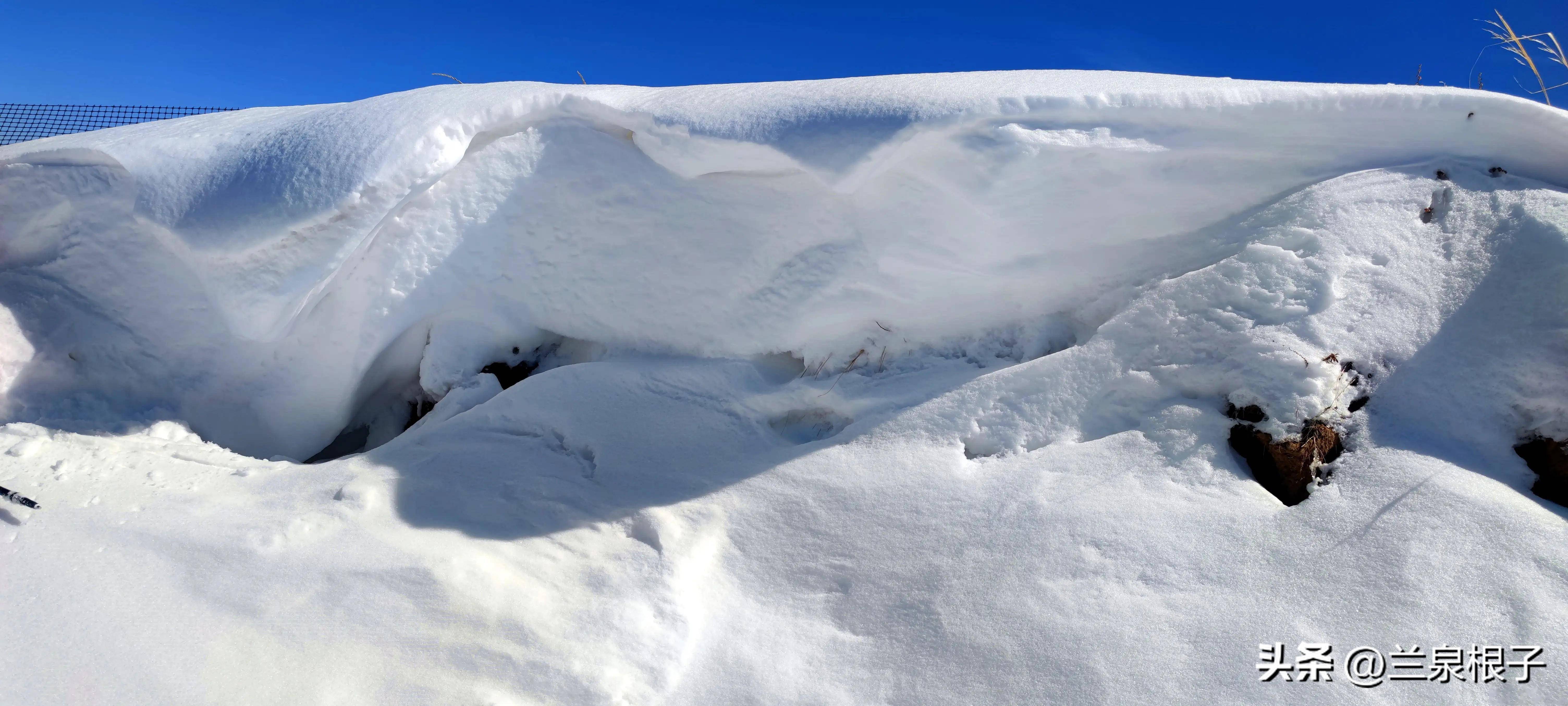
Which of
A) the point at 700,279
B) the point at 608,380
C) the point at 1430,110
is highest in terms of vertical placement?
the point at 1430,110

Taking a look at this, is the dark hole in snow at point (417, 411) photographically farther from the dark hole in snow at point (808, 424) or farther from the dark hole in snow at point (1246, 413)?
the dark hole in snow at point (1246, 413)

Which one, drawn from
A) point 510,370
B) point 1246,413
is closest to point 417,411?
point 510,370

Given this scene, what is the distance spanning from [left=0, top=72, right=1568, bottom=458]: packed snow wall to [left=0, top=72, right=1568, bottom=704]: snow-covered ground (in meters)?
0.01

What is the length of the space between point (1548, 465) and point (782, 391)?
1.68 meters

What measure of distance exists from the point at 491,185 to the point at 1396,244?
2402 millimetres

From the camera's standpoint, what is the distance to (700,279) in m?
2.43

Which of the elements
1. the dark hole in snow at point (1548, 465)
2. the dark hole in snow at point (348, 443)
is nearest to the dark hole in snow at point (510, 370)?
the dark hole in snow at point (348, 443)

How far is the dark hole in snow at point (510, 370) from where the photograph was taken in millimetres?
2619

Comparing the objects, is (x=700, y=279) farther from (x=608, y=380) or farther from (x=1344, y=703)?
(x=1344, y=703)

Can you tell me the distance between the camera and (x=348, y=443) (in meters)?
2.80

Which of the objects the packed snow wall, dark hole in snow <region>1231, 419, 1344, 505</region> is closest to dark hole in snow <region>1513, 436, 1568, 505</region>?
dark hole in snow <region>1231, 419, 1344, 505</region>

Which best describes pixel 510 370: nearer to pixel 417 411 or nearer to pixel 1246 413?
pixel 417 411

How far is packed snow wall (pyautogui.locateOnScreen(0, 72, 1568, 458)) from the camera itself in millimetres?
2021

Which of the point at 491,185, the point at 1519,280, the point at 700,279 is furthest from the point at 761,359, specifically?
the point at 1519,280
